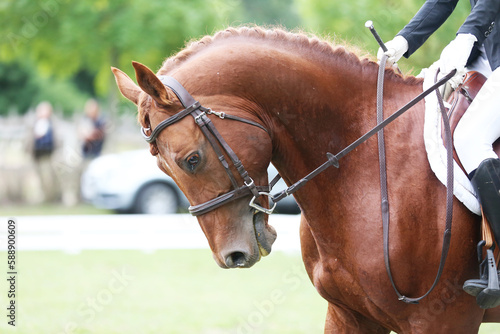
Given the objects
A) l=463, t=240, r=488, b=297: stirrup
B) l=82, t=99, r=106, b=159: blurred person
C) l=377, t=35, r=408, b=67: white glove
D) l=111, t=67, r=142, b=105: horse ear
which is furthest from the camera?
l=82, t=99, r=106, b=159: blurred person

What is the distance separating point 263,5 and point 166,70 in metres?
35.7

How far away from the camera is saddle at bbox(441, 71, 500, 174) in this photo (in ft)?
10.9

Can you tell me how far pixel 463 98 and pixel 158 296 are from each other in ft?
19.8

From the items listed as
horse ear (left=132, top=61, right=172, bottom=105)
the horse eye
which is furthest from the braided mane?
the horse eye

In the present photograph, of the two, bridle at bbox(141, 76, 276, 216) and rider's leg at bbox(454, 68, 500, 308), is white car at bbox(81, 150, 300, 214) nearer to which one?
rider's leg at bbox(454, 68, 500, 308)

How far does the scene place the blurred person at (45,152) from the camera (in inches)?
674

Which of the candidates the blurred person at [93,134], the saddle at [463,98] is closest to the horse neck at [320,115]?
the saddle at [463,98]

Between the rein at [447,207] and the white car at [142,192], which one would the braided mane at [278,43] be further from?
the white car at [142,192]

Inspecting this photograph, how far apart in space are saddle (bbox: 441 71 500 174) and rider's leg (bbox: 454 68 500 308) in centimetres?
9

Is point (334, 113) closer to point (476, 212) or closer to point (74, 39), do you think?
point (476, 212)

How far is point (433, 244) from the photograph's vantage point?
3.19 meters

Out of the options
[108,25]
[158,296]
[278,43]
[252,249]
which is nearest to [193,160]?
[252,249]

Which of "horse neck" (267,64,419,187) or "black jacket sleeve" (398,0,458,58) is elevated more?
"black jacket sleeve" (398,0,458,58)

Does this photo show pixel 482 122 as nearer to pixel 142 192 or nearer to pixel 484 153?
pixel 484 153
